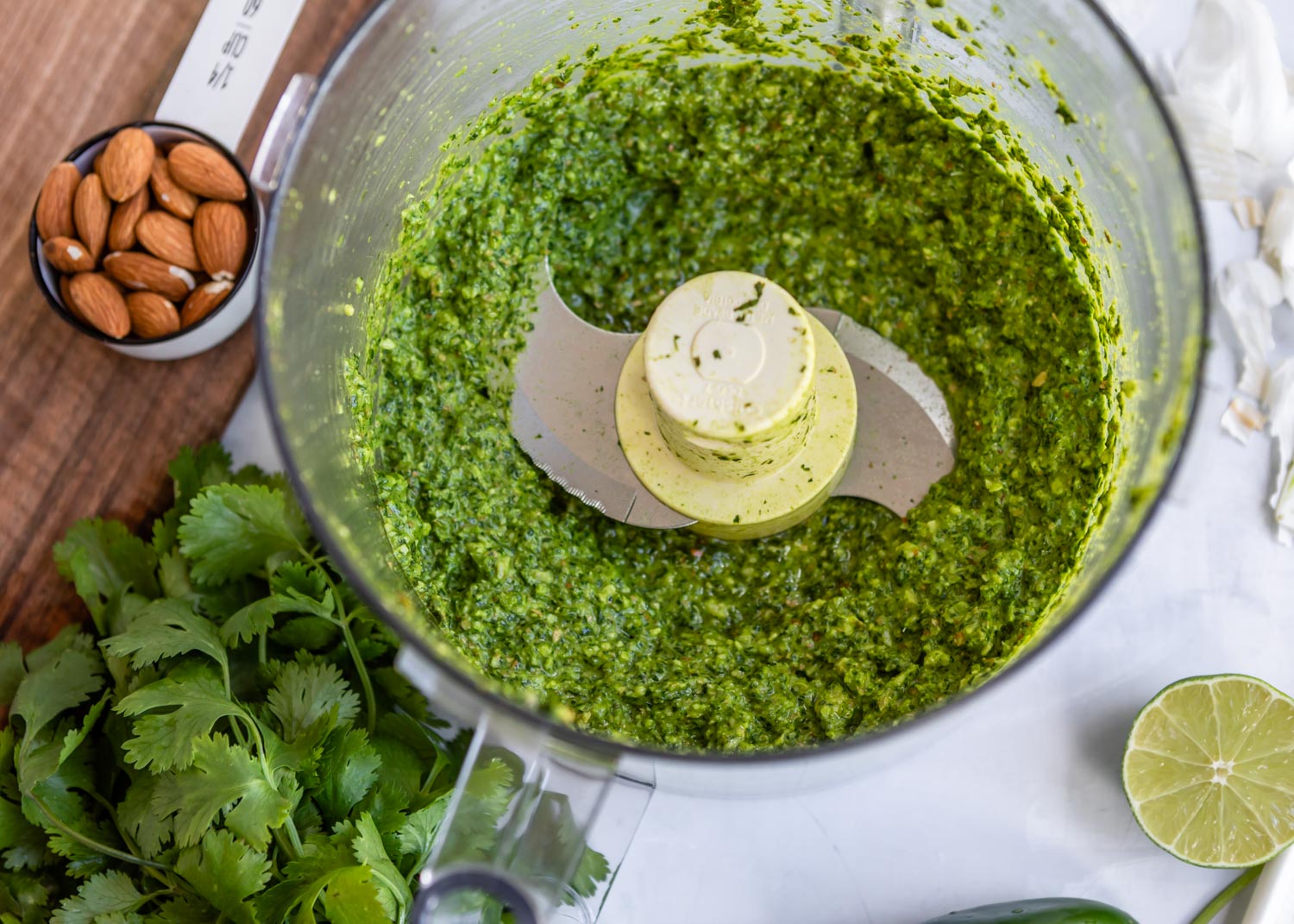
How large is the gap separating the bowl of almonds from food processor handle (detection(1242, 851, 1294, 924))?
146cm

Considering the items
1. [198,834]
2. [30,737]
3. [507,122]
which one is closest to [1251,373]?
[507,122]

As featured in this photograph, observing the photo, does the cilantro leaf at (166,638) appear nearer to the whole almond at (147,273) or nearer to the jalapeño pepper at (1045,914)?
the whole almond at (147,273)

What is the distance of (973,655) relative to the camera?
49.3 inches

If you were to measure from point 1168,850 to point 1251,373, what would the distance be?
606mm

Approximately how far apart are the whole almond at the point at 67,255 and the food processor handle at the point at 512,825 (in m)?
0.74

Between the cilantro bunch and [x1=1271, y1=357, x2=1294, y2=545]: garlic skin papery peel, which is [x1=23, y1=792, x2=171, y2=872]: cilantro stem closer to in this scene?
the cilantro bunch

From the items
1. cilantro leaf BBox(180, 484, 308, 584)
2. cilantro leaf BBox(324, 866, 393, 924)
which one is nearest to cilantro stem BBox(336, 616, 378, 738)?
cilantro leaf BBox(180, 484, 308, 584)

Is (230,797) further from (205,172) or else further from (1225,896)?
(1225,896)

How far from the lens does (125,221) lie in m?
1.57

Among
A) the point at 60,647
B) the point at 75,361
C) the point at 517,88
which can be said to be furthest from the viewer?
the point at 75,361

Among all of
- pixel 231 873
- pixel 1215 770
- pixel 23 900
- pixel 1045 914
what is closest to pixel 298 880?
pixel 231 873

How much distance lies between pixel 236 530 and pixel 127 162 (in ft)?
1.67

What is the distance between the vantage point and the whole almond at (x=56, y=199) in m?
1.54

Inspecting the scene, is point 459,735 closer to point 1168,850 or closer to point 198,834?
point 198,834
